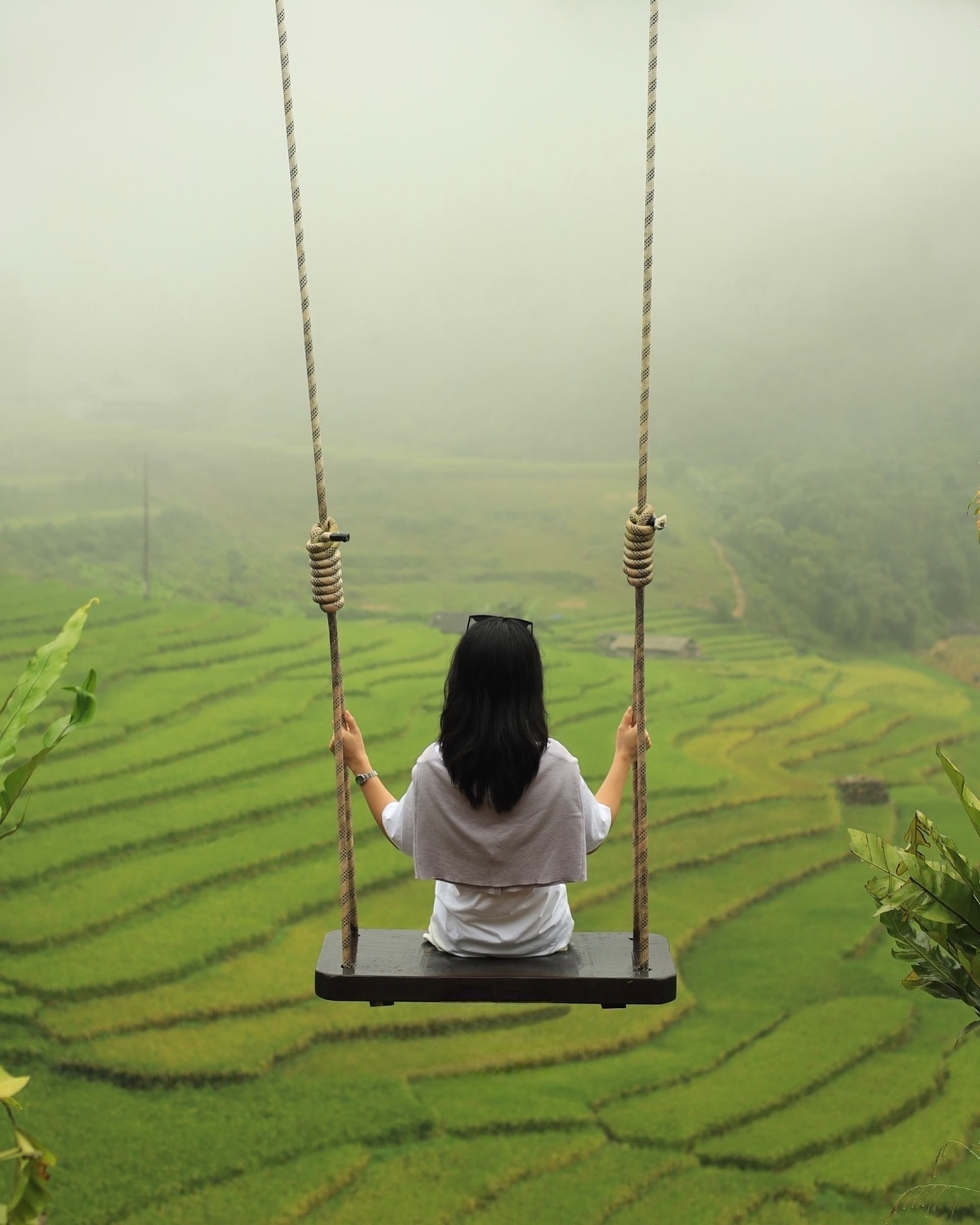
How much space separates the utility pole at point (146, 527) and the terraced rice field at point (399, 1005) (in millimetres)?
295

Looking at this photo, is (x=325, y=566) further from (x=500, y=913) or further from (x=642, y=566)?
(x=500, y=913)

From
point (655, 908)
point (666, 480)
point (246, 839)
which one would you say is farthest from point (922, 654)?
point (246, 839)

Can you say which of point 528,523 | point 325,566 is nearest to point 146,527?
point 528,523

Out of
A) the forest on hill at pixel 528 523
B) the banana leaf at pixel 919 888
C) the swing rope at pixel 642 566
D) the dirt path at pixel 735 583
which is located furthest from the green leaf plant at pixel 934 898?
the dirt path at pixel 735 583

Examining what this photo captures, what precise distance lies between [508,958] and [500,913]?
88mm

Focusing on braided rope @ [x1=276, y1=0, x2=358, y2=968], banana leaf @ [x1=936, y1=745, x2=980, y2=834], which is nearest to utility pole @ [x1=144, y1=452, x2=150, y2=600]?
braided rope @ [x1=276, y1=0, x2=358, y2=968]

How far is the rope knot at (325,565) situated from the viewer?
2.22m

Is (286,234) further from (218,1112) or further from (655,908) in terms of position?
(218,1112)

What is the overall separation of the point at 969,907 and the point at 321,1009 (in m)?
4.11

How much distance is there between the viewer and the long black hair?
2047 mm

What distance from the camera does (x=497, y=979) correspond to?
7.16 ft

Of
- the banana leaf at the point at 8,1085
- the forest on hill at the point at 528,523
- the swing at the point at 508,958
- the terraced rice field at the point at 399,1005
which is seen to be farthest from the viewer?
the forest on hill at the point at 528,523

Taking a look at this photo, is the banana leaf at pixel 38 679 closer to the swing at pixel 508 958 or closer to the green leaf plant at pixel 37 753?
the green leaf plant at pixel 37 753

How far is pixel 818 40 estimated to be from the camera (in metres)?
9.77
